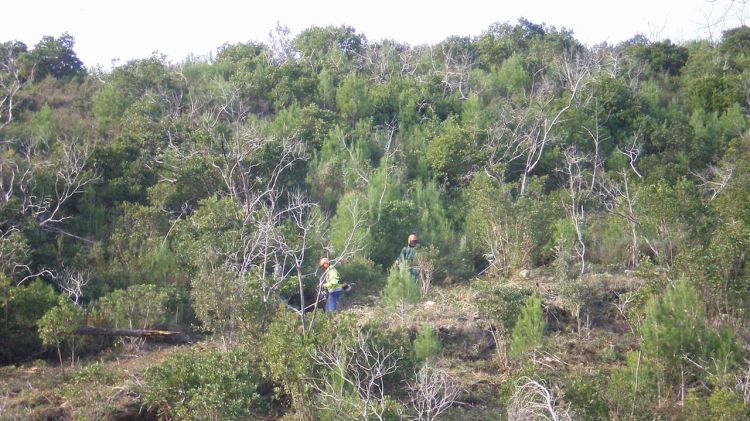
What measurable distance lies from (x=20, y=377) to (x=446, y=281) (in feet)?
23.6

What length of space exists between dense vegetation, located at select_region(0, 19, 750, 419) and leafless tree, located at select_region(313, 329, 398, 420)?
0.04 meters

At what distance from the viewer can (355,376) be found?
408 inches

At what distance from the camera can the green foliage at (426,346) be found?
1140 cm

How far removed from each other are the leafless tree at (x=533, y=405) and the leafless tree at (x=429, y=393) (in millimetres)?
684

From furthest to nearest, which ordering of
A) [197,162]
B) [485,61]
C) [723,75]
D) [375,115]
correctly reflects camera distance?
[485,61], [723,75], [375,115], [197,162]

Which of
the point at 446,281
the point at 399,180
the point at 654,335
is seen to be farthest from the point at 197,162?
the point at 654,335

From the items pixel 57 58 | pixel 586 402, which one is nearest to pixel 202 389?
pixel 586 402

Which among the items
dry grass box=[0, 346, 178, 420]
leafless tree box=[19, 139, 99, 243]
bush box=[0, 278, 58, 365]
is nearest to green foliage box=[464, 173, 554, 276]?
dry grass box=[0, 346, 178, 420]

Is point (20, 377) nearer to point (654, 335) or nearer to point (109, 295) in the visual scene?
point (109, 295)

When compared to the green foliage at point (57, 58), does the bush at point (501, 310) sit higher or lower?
lower

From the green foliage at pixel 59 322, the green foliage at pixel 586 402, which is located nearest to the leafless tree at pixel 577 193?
the green foliage at pixel 586 402

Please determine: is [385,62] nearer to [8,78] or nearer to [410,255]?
Result: [8,78]

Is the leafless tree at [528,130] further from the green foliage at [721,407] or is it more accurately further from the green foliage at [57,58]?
the green foliage at [57,58]

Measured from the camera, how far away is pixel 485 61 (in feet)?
90.7
